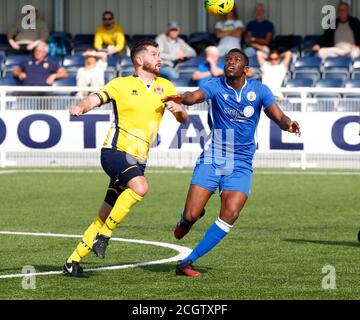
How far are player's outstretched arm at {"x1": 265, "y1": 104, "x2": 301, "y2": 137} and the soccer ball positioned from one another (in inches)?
143

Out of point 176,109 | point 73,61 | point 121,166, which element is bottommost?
point 121,166

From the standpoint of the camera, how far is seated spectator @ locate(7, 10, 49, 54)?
25.8 meters

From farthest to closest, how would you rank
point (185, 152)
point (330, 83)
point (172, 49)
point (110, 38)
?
point (110, 38), point (172, 49), point (330, 83), point (185, 152)

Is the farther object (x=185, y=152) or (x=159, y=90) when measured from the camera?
(x=185, y=152)

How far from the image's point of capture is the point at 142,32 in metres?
28.6

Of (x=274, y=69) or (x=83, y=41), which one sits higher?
(x=83, y=41)

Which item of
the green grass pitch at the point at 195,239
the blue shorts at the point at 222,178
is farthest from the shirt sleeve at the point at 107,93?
the green grass pitch at the point at 195,239

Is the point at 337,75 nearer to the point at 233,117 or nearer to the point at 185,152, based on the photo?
the point at 185,152

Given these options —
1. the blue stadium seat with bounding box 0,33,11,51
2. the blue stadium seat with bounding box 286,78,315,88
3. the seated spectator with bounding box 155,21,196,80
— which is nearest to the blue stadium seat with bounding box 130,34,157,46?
the seated spectator with bounding box 155,21,196,80

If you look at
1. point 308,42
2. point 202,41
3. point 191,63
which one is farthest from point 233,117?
point 308,42

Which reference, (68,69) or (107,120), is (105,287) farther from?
(68,69)

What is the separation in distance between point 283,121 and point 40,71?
13805 mm

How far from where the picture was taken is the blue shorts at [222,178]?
10695 mm

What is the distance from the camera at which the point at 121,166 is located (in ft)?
34.1
